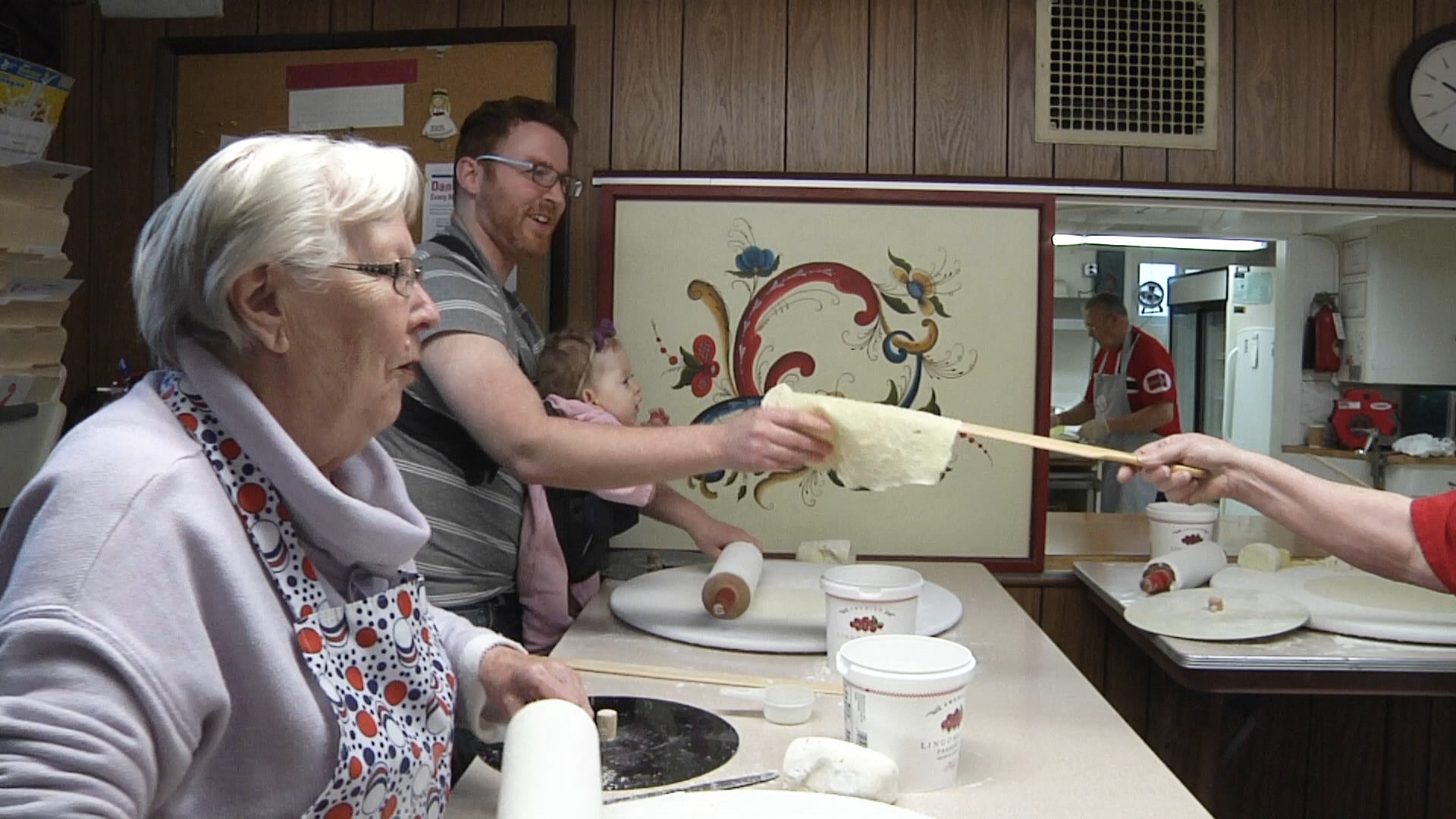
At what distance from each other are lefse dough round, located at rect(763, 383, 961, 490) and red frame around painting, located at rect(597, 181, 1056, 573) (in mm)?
1055

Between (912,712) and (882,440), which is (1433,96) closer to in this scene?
(882,440)

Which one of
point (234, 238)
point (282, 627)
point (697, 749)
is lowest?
point (697, 749)

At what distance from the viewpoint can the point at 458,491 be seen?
196 cm

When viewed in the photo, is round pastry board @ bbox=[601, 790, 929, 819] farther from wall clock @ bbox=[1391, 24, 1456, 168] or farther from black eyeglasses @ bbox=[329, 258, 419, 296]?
wall clock @ bbox=[1391, 24, 1456, 168]

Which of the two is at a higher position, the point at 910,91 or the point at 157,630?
the point at 910,91

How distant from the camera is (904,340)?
276 cm

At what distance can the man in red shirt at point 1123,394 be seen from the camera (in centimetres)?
327

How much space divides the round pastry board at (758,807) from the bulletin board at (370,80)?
1739mm

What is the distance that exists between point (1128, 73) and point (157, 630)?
259cm

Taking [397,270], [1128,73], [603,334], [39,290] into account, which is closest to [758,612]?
[603,334]

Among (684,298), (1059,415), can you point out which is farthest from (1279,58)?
(684,298)

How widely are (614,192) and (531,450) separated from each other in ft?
3.57

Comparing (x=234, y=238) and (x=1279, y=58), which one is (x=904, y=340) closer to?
(x=1279, y=58)

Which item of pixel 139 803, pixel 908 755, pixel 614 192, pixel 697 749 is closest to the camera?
pixel 139 803
